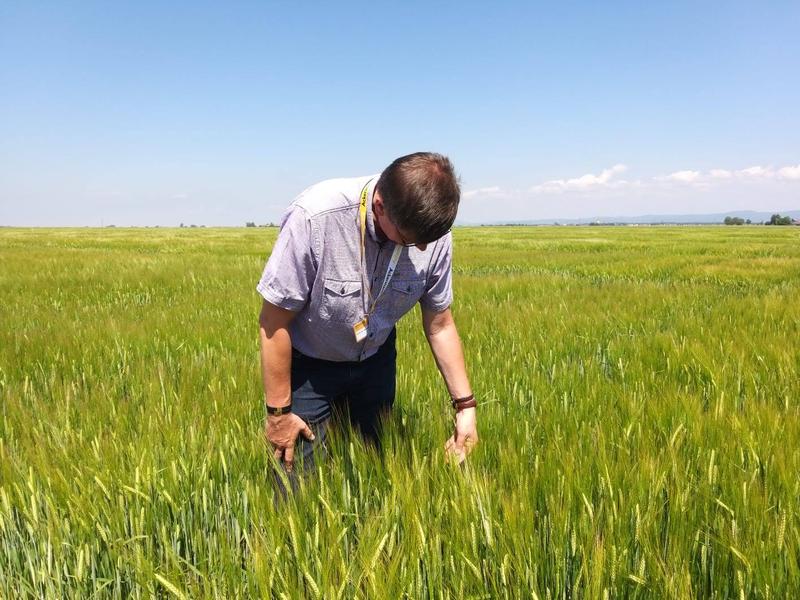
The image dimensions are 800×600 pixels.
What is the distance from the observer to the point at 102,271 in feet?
34.8

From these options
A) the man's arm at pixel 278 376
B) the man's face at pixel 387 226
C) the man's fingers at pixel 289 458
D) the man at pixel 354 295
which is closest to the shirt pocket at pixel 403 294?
the man at pixel 354 295

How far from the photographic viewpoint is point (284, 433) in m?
2.05

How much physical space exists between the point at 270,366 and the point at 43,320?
16.7ft

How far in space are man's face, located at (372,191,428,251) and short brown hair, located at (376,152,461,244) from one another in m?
0.04

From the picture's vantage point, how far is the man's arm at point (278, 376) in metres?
1.91

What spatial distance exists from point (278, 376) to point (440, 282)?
0.78m

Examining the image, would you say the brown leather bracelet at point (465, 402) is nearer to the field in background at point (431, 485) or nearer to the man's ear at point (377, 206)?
the field in background at point (431, 485)

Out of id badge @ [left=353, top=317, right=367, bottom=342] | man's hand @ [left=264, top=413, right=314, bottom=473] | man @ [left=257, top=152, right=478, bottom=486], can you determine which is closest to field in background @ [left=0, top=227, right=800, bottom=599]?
man's hand @ [left=264, top=413, right=314, bottom=473]

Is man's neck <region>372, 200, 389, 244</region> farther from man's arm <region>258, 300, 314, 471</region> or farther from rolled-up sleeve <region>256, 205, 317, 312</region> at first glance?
man's arm <region>258, 300, 314, 471</region>

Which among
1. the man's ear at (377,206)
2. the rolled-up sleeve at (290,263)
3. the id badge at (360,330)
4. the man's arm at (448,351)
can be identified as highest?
the man's ear at (377,206)

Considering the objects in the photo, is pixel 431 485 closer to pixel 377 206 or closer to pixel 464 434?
pixel 464 434

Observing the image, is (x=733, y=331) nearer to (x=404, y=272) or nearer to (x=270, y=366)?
(x=404, y=272)

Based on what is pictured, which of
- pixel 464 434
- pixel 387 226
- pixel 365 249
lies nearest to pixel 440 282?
pixel 365 249

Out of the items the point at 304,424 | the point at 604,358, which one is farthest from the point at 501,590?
the point at 604,358
